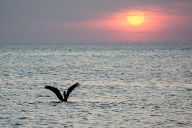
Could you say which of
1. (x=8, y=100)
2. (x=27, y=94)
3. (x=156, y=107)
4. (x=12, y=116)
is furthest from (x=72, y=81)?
(x=12, y=116)

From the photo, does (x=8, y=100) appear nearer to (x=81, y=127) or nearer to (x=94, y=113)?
(x=94, y=113)

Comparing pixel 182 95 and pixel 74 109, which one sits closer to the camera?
pixel 74 109

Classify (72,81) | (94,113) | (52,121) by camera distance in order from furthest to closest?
(72,81) → (94,113) → (52,121)

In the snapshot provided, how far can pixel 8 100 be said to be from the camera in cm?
3325

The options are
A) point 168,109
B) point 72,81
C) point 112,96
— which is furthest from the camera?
point 72,81

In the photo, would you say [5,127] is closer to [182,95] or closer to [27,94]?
[27,94]

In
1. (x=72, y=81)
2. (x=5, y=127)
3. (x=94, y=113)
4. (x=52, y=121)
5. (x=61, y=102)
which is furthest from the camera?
(x=72, y=81)

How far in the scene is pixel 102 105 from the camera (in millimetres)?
30891

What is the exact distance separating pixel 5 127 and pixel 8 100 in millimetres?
10465

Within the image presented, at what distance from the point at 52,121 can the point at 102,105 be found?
6656 mm

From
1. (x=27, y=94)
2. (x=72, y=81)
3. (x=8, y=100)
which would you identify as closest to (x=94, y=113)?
(x=8, y=100)

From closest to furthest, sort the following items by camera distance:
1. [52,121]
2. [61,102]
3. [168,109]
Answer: [52,121]
[168,109]
[61,102]

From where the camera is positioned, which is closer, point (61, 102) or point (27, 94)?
point (61, 102)

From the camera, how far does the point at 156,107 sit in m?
30.2
